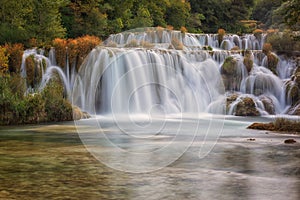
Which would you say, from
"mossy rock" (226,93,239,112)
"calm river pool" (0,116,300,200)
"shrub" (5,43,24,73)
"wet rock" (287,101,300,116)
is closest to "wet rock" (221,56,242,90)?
"mossy rock" (226,93,239,112)

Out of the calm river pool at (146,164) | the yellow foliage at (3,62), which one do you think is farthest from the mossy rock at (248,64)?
the yellow foliage at (3,62)

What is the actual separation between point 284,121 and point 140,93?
10142 mm

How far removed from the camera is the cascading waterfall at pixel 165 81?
2500cm

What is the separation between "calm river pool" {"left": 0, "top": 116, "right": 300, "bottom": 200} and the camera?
24.5 feet

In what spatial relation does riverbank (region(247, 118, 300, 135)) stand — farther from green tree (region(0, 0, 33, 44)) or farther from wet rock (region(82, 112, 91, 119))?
green tree (region(0, 0, 33, 44))

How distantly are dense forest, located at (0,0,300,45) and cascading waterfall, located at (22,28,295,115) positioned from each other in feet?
13.2

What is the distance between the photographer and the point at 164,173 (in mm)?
9047

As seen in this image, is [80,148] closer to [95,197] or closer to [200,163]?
[200,163]

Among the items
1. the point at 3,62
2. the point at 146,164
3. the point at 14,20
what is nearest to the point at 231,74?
the point at 3,62

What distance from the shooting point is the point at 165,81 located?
89.3 ft

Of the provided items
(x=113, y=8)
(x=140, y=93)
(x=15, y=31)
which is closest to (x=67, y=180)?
(x=140, y=93)

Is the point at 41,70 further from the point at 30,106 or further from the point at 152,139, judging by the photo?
the point at 152,139

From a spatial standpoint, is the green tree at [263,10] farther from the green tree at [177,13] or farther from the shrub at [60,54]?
the shrub at [60,54]

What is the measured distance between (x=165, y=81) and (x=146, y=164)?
56.8 feet
